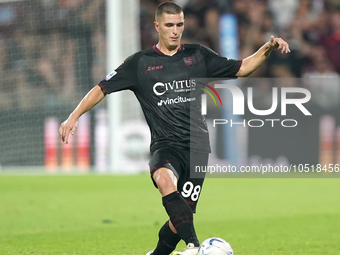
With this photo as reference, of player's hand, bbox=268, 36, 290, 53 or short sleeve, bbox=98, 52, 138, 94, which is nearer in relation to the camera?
player's hand, bbox=268, 36, 290, 53

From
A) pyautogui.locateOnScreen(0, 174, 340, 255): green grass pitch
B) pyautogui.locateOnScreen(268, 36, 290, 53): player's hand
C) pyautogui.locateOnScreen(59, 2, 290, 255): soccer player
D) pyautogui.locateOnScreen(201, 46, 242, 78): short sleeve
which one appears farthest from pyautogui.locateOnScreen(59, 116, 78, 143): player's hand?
pyautogui.locateOnScreen(268, 36, 290, 53): player's hand

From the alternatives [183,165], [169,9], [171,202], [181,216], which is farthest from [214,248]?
[169,9]

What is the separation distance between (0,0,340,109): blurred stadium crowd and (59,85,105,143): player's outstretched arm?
11.7 metres

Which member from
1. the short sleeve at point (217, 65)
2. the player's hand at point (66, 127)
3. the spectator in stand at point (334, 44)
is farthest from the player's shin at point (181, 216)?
the spectator in stand at point (334, 44)

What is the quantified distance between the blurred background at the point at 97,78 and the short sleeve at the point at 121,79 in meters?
9.93

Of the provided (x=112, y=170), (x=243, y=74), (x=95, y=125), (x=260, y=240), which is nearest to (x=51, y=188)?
(x=112, y=170)

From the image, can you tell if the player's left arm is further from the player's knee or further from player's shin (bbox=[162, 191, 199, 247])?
player's shin (bbox=[162, 191, 199, 247])

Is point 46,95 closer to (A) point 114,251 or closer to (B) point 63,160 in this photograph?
(B) point 63,160

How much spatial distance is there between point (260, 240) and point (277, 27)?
1246 cm

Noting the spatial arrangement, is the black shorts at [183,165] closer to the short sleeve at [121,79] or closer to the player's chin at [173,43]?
the short sleeve at [121,79]

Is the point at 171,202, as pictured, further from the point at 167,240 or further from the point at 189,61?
the point at 189,61

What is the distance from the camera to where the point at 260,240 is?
6.40 metres

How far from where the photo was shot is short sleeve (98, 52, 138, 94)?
196 inches

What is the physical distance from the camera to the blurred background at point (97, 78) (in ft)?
50.6
